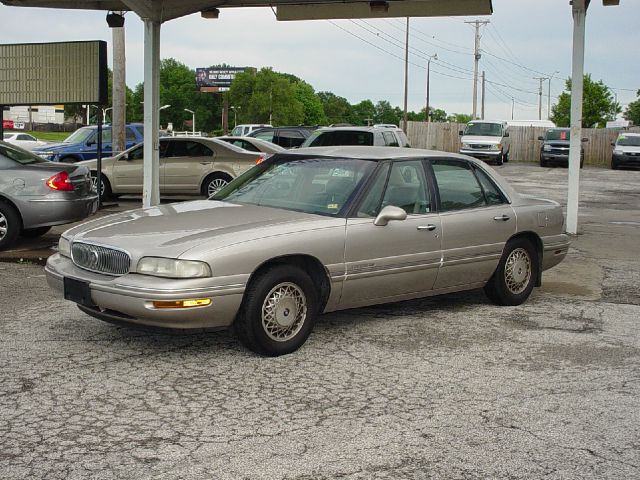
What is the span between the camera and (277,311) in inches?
234

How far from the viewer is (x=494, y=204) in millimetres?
7762

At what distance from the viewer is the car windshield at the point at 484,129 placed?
39281mm

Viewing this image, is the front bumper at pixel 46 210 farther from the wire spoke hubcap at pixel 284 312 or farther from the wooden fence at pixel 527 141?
the wooden fence at pixel 527 141

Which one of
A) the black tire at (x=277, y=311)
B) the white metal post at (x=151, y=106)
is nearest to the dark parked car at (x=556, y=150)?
the white metal post at (x=151, y=106)

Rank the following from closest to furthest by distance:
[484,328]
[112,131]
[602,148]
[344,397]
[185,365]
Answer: [344,397] → [185,365] → [484,328] → [112,131] → [602,148]

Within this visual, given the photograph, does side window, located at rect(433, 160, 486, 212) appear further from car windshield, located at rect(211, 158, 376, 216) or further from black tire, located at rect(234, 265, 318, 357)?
black tire, located at rect(234, 265, 318, 357)

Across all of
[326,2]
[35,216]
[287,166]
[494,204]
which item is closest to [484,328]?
[494,204]

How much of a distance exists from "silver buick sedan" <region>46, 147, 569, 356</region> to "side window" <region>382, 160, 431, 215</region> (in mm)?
12

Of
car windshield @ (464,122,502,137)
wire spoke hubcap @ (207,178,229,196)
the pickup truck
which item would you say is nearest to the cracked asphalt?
wire spoke hubcap @ (207,178,229,196)

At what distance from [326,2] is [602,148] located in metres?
34.0

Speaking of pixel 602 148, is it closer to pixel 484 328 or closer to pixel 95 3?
pixel 95 3

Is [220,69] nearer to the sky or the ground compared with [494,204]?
nearer to the sky

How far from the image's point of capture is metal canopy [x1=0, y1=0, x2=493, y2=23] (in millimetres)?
14203

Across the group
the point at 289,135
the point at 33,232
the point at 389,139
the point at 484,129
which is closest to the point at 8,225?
the point at 33,232
